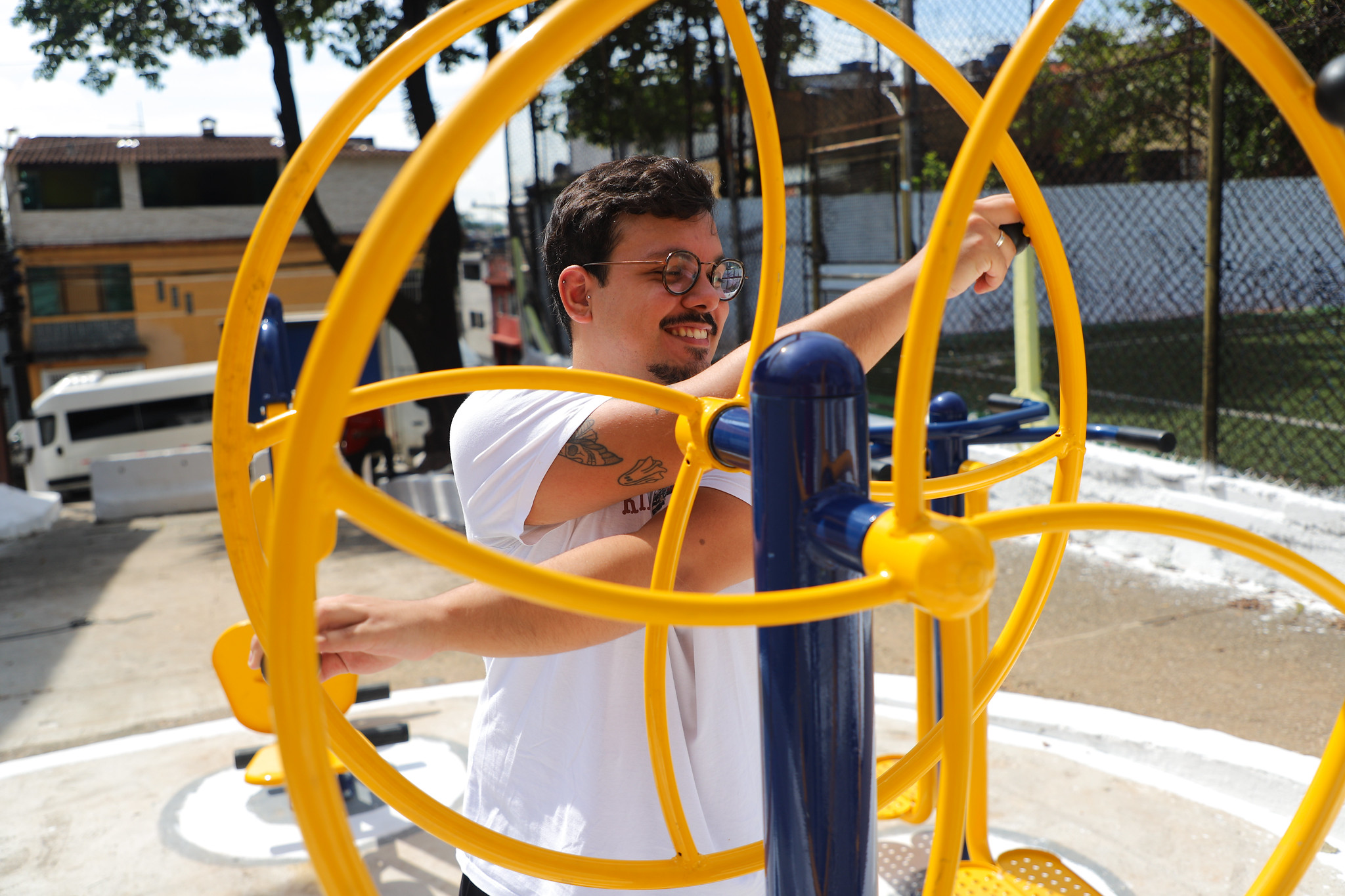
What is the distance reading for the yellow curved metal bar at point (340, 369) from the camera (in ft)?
1.73

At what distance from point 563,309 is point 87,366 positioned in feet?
111

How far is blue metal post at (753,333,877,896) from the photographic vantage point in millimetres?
689

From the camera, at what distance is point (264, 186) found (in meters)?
33.5

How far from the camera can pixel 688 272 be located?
1433 millimetres

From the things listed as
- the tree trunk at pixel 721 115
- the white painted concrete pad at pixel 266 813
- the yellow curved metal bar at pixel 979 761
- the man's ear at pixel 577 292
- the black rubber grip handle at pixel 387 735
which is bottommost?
the white painted concrete pad at pixel 266 813

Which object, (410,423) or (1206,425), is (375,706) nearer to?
(1206,425)

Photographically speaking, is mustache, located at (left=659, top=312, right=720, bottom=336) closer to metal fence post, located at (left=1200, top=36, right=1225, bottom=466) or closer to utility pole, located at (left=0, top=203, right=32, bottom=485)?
metal fence post, located at (left=1200, top=36, right=1225, bottom=466)

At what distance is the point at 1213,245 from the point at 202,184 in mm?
33511

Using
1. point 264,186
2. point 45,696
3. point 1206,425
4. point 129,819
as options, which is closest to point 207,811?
point 129,819

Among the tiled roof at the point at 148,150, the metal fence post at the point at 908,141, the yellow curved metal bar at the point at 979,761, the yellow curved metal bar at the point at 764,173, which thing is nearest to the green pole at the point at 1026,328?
the yellow curved metal bar at the point at 979,761

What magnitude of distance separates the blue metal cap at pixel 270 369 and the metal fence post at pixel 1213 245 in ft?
13.5

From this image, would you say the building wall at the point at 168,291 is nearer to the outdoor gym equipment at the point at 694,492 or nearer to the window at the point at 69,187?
the window at the point at 69,187

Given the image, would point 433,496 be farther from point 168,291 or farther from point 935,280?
point 168,291

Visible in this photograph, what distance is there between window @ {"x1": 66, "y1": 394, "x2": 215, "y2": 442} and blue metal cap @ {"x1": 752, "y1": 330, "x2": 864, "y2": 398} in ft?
63.4
